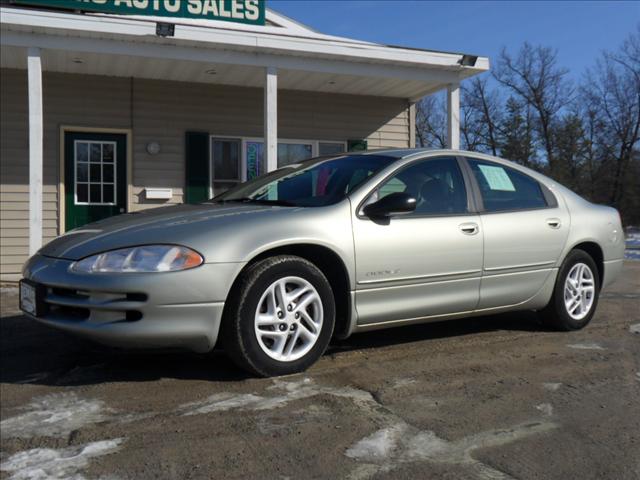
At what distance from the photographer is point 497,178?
462 cm

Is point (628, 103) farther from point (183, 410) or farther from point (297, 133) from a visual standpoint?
point (183, 410)

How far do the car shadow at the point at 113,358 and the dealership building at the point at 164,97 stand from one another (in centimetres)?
344

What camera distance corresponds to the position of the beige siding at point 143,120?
28.8 feet

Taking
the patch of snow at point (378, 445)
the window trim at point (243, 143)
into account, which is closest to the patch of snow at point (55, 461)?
the patch of snow at point (378, 445)

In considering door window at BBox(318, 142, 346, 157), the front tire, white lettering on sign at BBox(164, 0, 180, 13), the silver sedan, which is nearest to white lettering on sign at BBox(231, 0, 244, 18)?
white lettering on sign at BBox(164, 0, 180, 13)

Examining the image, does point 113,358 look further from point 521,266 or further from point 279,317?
point 521,266

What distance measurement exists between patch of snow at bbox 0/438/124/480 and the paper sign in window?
3157 mm

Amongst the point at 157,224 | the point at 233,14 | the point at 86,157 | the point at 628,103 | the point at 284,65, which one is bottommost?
the point at 157,224

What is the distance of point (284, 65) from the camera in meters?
8.40

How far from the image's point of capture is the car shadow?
11.6 feet

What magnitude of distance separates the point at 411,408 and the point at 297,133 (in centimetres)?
778

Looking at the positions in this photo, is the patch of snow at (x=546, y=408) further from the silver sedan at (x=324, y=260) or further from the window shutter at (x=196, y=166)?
the window shutter at (x=196, y=166)

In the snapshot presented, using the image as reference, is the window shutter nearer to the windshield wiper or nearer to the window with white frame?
the window with white frame

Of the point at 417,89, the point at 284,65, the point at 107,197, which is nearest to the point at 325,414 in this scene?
the point at 284,65
